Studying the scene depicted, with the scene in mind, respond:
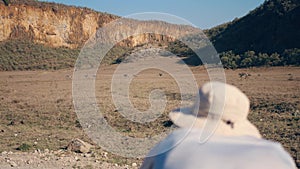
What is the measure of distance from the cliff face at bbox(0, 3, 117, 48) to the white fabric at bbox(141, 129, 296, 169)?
5357 centimetres

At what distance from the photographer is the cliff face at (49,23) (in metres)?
52.8

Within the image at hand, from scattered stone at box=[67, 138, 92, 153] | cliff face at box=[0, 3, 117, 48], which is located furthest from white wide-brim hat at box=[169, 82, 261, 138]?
cliff face at box=[0, 3, 117, 48]

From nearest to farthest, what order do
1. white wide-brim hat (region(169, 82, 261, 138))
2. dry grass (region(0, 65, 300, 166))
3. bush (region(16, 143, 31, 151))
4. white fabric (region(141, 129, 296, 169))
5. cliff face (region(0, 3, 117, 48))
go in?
white fabric (region(141, 129, 296, 169)) < white wide-brim hat (region(169, 82, 261, 138)) < bush (region(16, 143, 31, 151)) < dry grass (region(0, 65, 300, 166)) < cliff face (region(0, 3, 117, 48))

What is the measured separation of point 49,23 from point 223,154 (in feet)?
184

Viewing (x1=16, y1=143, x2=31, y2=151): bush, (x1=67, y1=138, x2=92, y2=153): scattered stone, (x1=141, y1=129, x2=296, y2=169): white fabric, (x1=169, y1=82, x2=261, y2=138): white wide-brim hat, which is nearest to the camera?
(x1=141, y1=129, x2=296, y2=169): white fabric

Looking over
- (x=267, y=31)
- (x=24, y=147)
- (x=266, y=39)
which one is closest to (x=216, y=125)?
(x=24, y=147)

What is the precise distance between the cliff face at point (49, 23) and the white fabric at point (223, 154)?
53.6 metres

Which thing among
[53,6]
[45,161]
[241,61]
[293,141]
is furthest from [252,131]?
[53,6]

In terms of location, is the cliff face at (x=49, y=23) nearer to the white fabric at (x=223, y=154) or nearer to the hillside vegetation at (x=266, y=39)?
the hillside vegetation at (x=266, y=39)

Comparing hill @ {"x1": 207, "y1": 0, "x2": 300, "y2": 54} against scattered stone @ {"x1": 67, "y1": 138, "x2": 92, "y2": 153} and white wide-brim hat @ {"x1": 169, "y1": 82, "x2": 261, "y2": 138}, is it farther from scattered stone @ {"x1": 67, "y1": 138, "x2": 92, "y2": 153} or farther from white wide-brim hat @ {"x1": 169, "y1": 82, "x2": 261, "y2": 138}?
white wide-brim hat @ {"x1": 169, "y1": 82, "x2": 261, "y2": 138}

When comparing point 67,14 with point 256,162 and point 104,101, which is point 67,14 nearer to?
point 104,101

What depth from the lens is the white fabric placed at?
1224mm

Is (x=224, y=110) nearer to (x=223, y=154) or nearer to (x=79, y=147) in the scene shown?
(x=223, y=154)

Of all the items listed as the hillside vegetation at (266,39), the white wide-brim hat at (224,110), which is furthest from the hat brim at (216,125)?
the hillside vegetation at (266,39)
